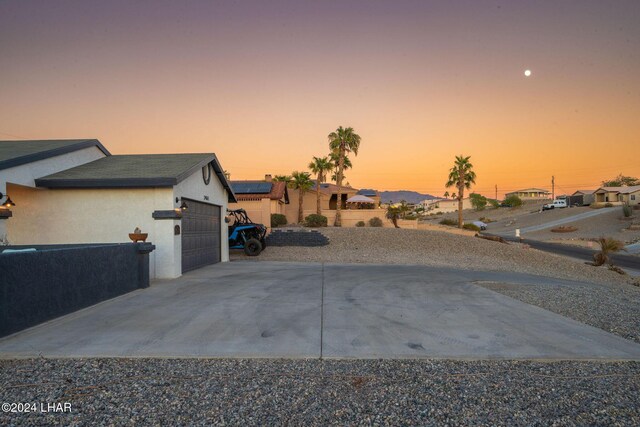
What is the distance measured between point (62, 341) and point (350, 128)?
3850cm

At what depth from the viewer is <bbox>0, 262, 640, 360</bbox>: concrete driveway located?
19.7 feet

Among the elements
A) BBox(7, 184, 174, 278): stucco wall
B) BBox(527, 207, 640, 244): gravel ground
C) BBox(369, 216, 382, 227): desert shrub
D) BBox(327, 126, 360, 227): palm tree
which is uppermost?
BBox(327, 126, 360, 227): palm tree

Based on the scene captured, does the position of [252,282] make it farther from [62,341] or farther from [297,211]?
[297,211]

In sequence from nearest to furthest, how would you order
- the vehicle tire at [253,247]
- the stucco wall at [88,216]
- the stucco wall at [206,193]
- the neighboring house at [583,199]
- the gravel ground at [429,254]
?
the stucco wall at [88,216], the stucco wall at [206,193], the gravel ground at [429,254], the vehicle tire at [253,247], the neighboring house at [583,199]

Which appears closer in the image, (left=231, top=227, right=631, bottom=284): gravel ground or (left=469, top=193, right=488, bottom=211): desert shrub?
(left=231, top=227, right=631, bottom=284): gravel ground

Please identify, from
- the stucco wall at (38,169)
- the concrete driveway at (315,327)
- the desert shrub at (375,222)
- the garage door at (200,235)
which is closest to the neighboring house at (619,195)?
the desert shrub at (375,222)

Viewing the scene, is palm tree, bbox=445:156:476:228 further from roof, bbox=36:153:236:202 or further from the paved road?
roof, bbox=36:153:236:202

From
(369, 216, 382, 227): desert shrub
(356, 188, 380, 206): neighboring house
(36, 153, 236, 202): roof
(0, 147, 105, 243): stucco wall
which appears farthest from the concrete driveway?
(356, 188, 380, 206): neighboring house

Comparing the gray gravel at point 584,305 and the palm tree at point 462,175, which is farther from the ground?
the palm tree at point 462,175

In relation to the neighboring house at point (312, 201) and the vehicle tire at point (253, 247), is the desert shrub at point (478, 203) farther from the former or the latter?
the vehicle tire at point (253, 247)

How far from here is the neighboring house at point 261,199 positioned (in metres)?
32.6

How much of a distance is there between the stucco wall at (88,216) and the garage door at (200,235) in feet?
4.59

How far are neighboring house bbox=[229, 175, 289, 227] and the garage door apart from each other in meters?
13.7

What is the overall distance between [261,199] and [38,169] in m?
21.4
